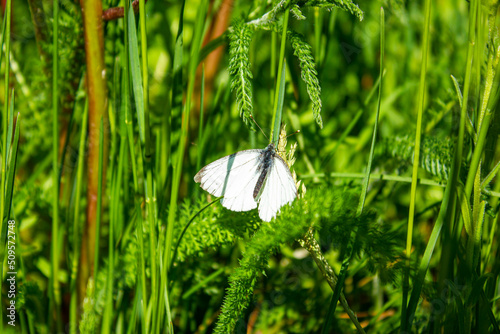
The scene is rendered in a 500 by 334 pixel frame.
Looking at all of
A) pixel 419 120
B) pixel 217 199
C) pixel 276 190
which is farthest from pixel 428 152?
pixel 217 199

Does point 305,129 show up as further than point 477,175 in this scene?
Yes

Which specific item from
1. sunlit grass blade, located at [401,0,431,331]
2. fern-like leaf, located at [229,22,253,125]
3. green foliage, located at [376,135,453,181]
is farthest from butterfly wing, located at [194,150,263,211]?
green foliage, located at [376,135,453,181]

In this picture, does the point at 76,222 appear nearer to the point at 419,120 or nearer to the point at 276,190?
the point at 276,190

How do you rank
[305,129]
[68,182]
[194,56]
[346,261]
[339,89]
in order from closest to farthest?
[346,261], [194,56], [68,182], [305,129], [339,89]

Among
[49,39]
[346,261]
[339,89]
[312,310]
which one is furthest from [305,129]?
[49,39]

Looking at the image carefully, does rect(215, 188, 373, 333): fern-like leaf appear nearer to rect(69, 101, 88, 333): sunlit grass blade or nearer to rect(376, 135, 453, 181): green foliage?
rect(376, 135, 453, 181): green foliage

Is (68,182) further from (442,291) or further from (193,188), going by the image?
(442,291)
